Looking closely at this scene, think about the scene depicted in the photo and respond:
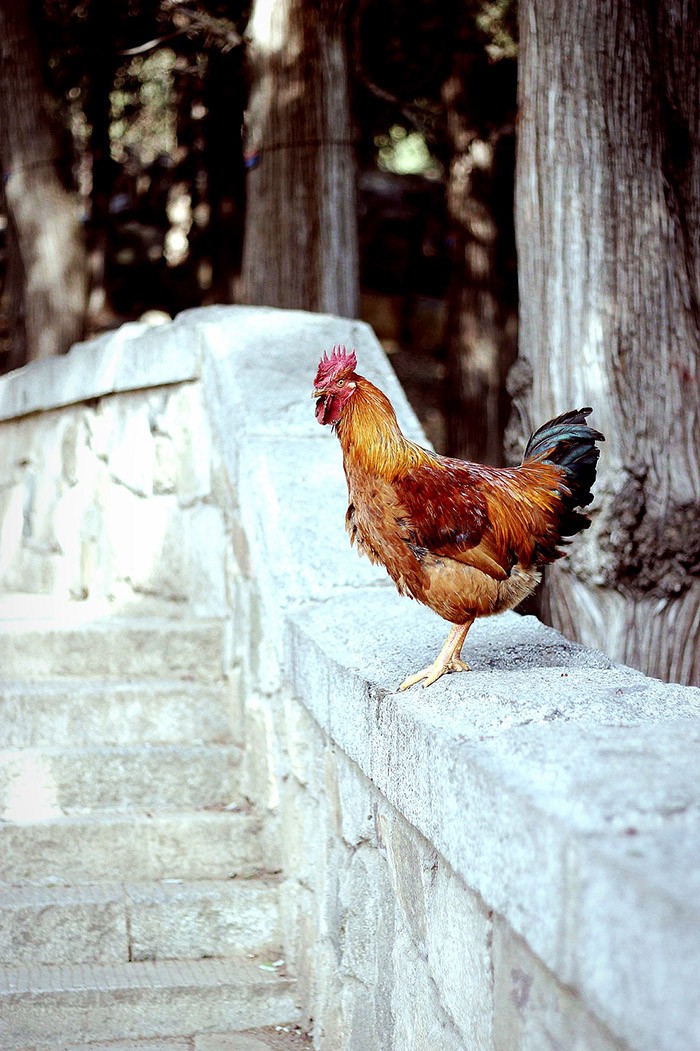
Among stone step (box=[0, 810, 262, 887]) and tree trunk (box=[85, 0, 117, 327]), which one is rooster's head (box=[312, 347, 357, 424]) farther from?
tree trunk (box=[85, 0, 117, 327])

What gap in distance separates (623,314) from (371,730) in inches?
79.6

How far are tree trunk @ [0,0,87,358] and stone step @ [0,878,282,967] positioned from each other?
5.30 meters

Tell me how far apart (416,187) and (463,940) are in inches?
724

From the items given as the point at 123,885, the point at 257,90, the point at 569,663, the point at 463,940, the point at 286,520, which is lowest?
the point at 123,885

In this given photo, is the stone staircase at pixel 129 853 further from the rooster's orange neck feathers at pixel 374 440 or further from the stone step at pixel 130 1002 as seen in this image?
the rooster's orange neck feathers at pixel 374 440

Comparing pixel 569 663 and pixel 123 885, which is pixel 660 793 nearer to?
pixel 569 663

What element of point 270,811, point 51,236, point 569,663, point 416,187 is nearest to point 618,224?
point 569,663

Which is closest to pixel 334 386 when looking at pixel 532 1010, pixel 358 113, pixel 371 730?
pixel 371 730

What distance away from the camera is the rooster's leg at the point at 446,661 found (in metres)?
2.63

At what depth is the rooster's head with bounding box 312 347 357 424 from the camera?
272 centimetres

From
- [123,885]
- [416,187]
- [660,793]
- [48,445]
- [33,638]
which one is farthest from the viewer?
[416,187]

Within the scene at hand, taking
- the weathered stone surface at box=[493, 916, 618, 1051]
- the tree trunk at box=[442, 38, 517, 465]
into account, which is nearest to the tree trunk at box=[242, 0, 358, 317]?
the tree trunk at box=[442, 38, 517, 465]

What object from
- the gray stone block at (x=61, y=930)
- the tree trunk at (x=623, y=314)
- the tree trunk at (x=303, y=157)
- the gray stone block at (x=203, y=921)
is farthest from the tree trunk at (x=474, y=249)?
the gray stone block at (x=61, y=930)

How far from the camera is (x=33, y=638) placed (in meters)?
4.38
